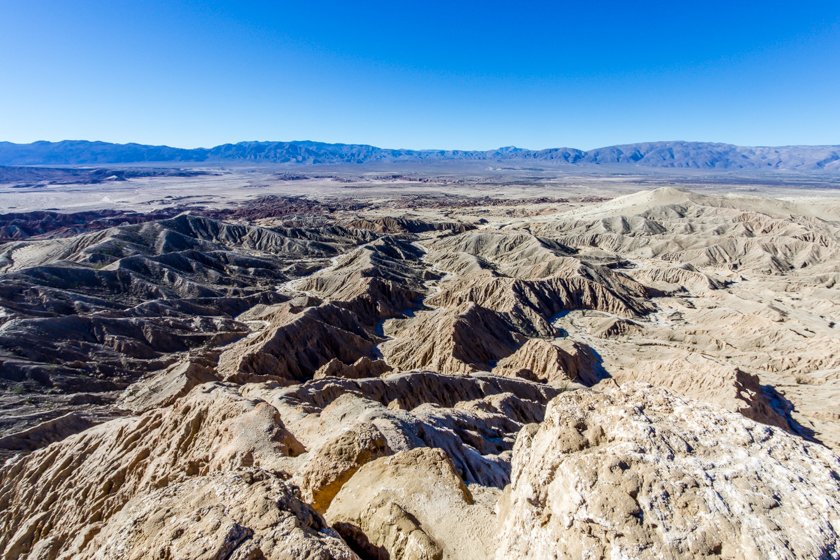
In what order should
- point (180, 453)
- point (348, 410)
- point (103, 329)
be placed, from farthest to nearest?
point (103, 329), point (348, 410), point (180, 453)

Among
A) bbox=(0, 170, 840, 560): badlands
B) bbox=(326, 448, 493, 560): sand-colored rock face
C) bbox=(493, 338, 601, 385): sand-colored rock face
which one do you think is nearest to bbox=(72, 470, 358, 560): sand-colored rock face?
bbox=(0, 170, 840, 560): badlands

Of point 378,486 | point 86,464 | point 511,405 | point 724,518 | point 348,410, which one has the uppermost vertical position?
point 724,518

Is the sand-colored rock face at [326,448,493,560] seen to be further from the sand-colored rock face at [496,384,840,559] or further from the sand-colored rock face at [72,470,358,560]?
the sand-colored rock face at [72,470,358,560]

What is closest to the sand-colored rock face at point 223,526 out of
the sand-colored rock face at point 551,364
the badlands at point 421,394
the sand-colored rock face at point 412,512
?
the badlands at point 421,394

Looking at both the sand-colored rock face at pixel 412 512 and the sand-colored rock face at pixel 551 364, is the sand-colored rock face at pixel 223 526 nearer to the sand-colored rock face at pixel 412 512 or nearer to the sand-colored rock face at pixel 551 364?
the sand-colored rock face at pixel 412 512

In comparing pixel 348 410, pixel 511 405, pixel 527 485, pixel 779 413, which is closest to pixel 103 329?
pixel 348 410

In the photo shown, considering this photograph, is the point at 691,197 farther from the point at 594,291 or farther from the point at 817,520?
the point at 817,520

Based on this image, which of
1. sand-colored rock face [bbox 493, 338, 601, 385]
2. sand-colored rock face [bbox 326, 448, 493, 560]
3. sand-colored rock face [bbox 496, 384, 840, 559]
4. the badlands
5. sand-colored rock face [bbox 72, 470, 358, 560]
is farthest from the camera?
sand-colored rock face [bbox 493, 338, 601, 385]
